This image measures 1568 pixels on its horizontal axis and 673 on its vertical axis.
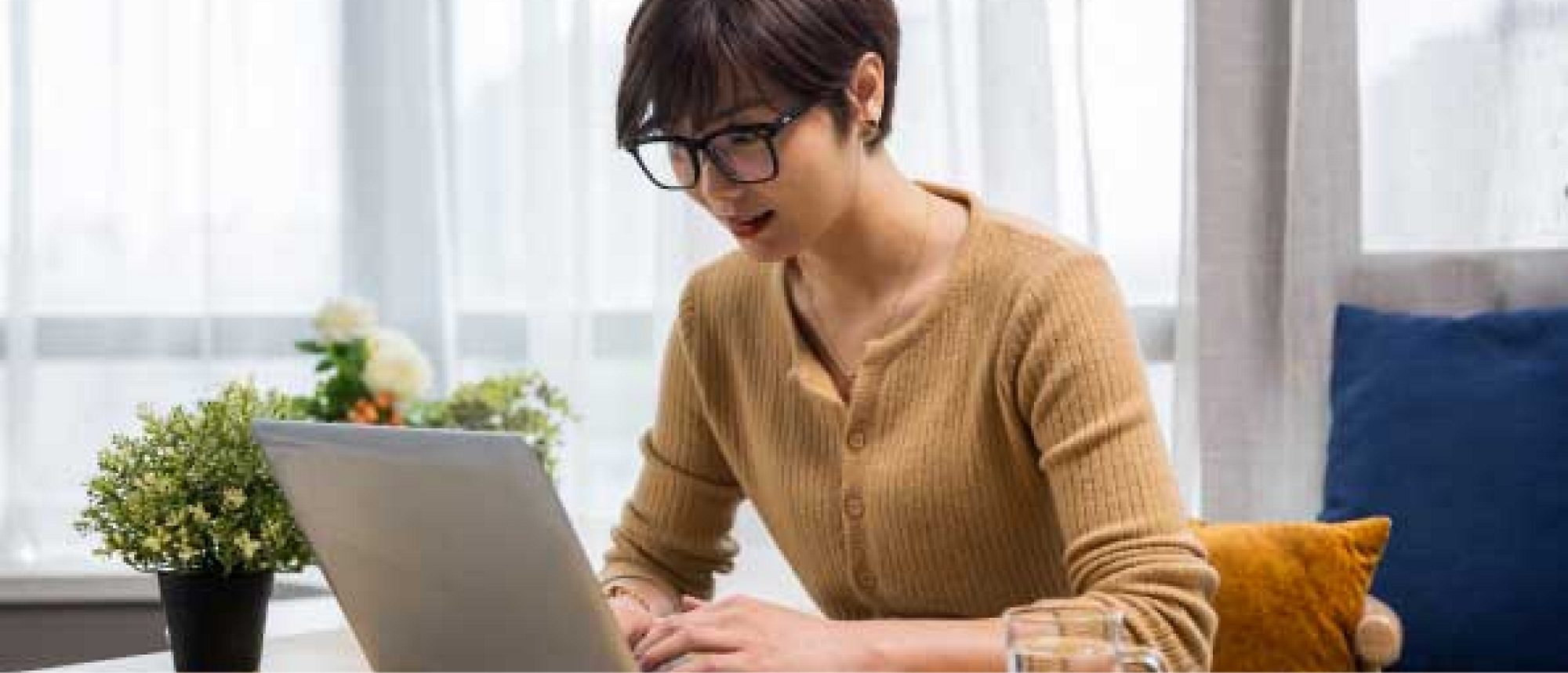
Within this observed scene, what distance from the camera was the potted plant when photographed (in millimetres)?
1430

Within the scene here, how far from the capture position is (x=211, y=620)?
1.43 metres

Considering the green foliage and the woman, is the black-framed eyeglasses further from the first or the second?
the green foliage

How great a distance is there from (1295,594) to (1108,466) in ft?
3.77

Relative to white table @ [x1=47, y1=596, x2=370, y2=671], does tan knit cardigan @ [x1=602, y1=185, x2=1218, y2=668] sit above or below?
above

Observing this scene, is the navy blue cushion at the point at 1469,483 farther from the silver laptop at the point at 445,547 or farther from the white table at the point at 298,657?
the silver laptop at the point at 445,547

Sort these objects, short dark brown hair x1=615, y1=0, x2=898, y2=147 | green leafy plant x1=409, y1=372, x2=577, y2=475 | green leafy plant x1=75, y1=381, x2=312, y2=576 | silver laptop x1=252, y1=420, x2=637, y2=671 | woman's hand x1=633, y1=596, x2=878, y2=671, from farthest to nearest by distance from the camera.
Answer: green leafy plant x1=409, y1=372, x2=577, y2=475
short dark brown hair x1=615, y1=0, x2=898, y2=147
green leafy plant x1=75, y1=381, x2=312, y2=576
woman's hand x1=633, y1=596, x2=878, y2=671
silver laptop x1=252, y1=420, x2=637, y2=671

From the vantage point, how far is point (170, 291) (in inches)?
124

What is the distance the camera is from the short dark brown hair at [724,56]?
153cm

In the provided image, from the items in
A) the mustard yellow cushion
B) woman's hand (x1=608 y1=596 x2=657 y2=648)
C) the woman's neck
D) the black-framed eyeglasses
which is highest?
the black-framed eyeglasses

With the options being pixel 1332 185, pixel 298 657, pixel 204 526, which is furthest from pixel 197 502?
pixel 1332 185

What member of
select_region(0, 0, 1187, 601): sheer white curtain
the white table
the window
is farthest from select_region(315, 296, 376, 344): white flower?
the window

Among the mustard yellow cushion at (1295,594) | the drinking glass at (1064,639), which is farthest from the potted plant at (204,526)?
the mustard yellow cushion at (1295,594)

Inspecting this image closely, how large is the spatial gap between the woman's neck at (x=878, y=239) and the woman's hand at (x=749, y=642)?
43cm

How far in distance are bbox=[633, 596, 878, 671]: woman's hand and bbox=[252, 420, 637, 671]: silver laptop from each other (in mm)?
106
